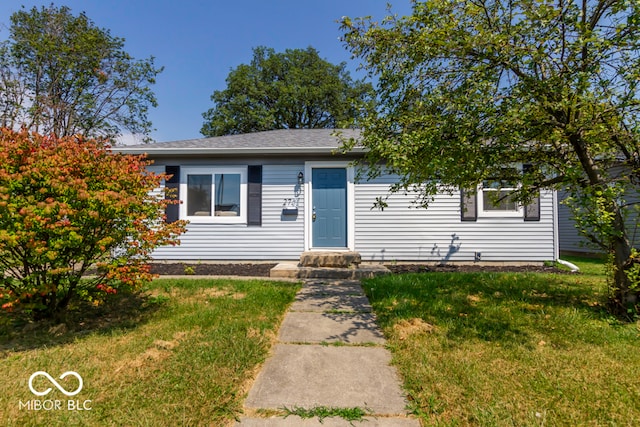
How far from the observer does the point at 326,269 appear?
19.4 ft

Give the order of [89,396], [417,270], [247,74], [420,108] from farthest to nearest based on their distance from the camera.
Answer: [247,74] < [417,270] < [420,108] < [89,396]

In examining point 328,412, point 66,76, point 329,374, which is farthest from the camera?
point 66,76

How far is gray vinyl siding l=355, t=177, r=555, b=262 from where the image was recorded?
23.6ft

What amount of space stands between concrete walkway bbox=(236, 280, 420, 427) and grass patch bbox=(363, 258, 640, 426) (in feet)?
0.54

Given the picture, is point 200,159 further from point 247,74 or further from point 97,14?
point 247,74

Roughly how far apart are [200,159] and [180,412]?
21.5 ft

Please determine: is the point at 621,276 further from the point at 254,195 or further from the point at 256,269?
the point at 254,195

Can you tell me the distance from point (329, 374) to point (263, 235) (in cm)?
537

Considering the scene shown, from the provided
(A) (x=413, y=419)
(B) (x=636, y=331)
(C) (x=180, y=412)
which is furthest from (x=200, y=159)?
(B) (x=636, y=331)

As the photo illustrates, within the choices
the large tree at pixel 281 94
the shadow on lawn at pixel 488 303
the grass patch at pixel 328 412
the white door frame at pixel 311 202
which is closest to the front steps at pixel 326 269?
the shadow on lawn at pixel 488 303

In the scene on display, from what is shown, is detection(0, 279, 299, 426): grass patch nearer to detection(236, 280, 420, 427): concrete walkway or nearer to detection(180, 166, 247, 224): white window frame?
detection(236, 280, 420, 427): concrete walkway

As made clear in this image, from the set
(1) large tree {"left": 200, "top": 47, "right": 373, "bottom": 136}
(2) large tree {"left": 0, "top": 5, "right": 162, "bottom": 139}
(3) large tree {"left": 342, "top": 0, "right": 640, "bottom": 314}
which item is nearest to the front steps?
(3) large tree {"left": 342, "top": 0, "right": 640, "bottom": 314}

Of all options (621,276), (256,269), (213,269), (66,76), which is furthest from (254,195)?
(66,76)

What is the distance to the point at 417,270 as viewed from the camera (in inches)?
258
